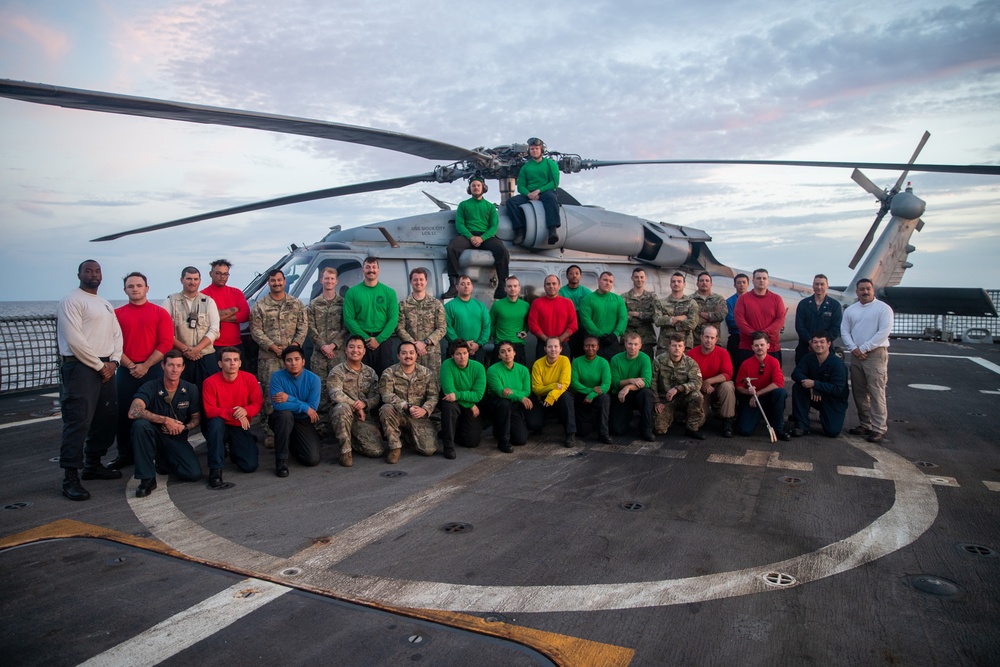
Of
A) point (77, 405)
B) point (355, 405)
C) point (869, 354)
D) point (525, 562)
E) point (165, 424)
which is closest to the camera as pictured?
point (525, 562)

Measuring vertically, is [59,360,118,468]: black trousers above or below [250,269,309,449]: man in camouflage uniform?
below

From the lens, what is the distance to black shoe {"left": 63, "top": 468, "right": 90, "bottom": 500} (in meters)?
5.12

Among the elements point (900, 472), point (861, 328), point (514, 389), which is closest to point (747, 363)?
point (861, 328)

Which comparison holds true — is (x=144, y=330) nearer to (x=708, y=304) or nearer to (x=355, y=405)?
(x=355, y=405)

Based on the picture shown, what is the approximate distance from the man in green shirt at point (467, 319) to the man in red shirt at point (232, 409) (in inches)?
89.9

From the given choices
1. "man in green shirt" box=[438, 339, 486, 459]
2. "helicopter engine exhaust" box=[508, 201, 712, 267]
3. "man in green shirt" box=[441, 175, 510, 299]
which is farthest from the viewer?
"helicopter engine exhaust" box=[508, 201, 712, 267]

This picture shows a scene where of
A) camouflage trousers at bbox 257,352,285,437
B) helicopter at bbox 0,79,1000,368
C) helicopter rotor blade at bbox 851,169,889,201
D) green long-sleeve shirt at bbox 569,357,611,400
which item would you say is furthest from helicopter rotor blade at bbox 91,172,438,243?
helicopter rotor blade at bbox 851,169,889,201

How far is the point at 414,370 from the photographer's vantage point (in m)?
6.61

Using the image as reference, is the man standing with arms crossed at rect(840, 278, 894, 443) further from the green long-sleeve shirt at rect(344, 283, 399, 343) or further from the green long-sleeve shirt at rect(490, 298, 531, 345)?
the green long-sleeve shirt at rect(344, 283, 399, 343)

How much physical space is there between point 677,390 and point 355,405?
3393 mm

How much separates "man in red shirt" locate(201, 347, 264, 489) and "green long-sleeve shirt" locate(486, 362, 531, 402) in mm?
2314

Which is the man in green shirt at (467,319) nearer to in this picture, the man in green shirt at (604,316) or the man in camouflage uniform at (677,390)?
the man in green shirt at (604,316)

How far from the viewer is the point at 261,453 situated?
6.60 m

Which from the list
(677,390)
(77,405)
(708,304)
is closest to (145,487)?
(77,405)
